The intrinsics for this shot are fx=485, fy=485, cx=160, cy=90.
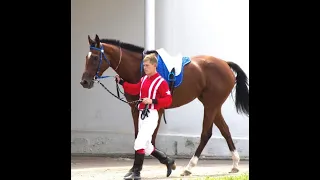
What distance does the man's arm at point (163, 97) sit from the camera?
16.9ft

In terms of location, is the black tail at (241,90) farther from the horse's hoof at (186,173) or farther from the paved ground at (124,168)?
the horse's hoof at (186,173)

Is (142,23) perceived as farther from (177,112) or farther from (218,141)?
(218,141)

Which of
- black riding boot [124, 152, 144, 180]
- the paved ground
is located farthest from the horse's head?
the paved ground

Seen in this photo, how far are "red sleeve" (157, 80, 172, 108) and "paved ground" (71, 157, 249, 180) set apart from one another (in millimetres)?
1072

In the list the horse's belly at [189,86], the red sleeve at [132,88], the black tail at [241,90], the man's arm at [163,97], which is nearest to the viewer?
the man's arm at [163,97]

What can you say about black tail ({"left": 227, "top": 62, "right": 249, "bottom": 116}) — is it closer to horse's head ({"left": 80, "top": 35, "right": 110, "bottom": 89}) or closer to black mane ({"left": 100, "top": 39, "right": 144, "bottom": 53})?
black mane ({"left": 100, "top": 39, "right": 144, "bottom": 53})

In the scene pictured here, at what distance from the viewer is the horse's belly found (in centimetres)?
595

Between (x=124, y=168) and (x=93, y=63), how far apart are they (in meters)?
2.07

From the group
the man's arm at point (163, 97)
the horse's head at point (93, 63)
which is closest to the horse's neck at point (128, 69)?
the horse's head at point (93, 63)

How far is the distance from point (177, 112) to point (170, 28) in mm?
1398

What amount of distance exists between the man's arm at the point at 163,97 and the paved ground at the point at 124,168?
1.07m

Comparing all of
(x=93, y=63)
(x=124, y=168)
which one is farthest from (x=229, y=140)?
(x=93, y=63)

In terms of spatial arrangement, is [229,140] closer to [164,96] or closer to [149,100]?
[164,96]
